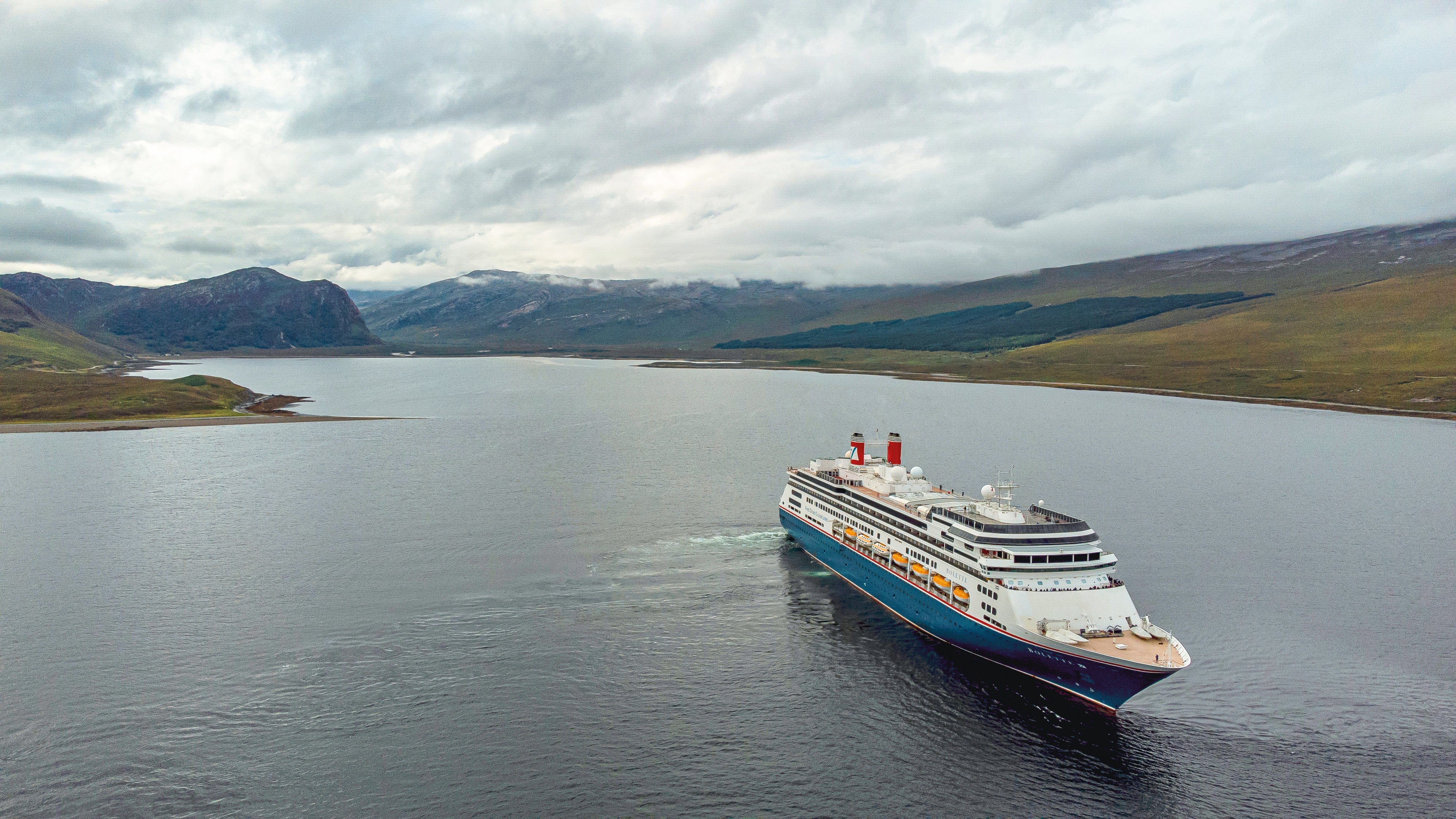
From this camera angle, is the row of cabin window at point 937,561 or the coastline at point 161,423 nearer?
the row of cabin window at point 937,561

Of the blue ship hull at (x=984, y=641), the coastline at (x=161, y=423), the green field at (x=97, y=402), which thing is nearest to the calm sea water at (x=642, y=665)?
the blue ship hull at (x=984, y=641)

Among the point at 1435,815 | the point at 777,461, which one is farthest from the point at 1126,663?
the point at 777,461

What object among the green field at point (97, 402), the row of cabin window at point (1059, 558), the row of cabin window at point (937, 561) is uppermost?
the green field at point (97, 402)

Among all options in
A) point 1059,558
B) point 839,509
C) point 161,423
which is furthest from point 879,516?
point 161,423

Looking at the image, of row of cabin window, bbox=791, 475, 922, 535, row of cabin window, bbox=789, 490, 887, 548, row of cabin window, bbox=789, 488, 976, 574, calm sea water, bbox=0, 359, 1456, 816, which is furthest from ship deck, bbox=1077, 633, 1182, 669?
row of cabin window, bbox=789, 490, 887, 548

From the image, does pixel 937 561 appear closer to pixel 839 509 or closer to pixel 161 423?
pixel 839 509

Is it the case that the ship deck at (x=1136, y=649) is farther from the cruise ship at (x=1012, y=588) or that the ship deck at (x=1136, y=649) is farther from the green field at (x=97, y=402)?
the green field at (x=97, y=402)
